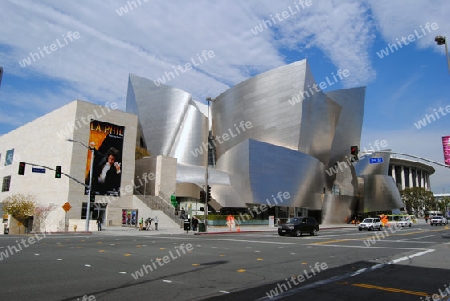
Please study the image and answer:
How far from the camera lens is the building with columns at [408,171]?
464ft

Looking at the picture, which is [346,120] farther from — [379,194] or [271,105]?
[271,105]

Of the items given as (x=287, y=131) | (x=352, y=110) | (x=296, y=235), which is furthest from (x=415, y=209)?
(x=296, y=235)

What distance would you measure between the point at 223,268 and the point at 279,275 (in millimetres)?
1777

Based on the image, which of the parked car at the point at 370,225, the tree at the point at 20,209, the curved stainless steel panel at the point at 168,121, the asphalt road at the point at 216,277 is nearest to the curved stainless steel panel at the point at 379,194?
the parked car at the point at 370,225

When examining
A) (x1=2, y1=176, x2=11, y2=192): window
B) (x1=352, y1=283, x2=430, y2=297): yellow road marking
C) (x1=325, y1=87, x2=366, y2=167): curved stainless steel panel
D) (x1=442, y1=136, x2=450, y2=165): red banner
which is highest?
(x1=325, y1=87, x2=366, y2=167): curved stainless steel panel

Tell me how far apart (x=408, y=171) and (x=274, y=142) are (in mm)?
115096

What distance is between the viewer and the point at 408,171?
15050cm

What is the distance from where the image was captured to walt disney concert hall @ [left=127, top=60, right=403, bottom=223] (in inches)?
2055

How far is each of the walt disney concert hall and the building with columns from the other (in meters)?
80.4

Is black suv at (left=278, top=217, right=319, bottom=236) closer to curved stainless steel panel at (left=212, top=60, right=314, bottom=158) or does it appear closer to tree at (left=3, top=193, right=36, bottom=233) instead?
curved stainless steel panel at (left=212, top=60, right=314, bottom=158)

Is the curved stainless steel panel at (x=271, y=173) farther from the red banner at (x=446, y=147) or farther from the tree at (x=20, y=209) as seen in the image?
the red banner at (x=446, y=147)

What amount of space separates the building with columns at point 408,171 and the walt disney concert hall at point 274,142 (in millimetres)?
80420

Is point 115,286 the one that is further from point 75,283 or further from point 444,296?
point 444,296

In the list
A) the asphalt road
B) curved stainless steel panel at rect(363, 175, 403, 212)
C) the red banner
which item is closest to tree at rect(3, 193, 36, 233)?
the asphalt road
